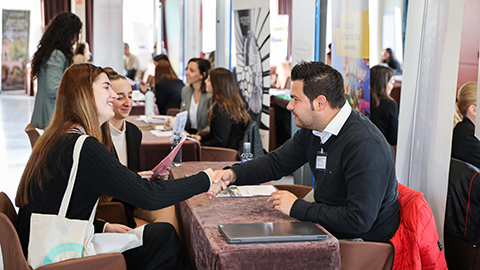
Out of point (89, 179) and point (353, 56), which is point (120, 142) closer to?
point (89, 179)

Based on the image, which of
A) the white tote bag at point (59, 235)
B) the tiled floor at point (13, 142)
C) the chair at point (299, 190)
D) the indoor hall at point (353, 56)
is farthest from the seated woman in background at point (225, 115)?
the white tote bag at point (59, 235)

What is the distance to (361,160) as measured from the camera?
176cm

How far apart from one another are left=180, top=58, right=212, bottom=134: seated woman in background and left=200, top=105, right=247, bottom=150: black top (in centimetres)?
52

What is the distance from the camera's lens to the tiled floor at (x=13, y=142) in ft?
16.4

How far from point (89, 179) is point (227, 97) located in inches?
99.9

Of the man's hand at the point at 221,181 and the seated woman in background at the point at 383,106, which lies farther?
the seated woman in background at the point at 383,106

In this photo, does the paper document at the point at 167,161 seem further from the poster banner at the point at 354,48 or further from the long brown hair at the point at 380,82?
the long brown hair at the point at 380,82

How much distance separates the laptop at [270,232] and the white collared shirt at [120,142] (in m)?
1.46

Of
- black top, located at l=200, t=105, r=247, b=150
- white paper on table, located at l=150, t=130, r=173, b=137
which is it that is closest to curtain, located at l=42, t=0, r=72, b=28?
white paper on table, located at l=150, t=130, r=173, b=137

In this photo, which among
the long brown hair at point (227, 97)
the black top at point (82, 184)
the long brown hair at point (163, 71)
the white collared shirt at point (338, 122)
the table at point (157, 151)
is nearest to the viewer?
the black top at point (82, 184)

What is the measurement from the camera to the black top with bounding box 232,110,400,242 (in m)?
1.74

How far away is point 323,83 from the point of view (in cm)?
194

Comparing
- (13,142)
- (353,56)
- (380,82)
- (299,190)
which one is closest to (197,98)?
(380,82)

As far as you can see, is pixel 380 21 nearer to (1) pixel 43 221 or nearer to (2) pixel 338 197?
(2) pixel 338 197
